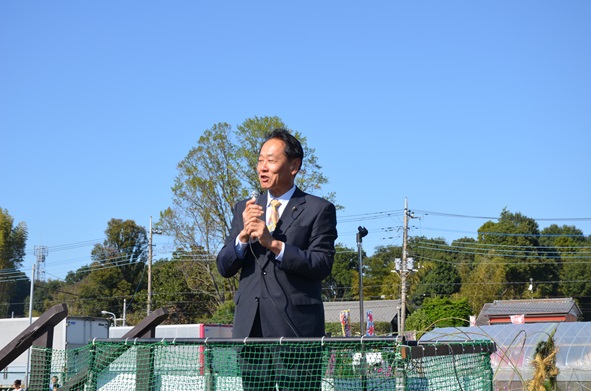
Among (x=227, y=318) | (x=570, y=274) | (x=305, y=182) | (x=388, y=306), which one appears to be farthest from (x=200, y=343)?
(x=570, y=274)

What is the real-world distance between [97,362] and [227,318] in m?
32.2

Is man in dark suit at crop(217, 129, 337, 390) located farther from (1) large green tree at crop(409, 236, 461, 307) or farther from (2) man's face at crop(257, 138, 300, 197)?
(1) large green tree at crop(409, 236, 461, 307)

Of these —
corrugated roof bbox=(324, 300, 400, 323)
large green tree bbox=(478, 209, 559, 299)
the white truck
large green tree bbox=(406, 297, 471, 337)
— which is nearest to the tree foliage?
corrugated roof bbox=(324, 300, 400, 323)

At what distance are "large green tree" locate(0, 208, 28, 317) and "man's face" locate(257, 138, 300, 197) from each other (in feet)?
190

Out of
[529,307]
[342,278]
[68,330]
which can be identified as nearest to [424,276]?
[342,278]

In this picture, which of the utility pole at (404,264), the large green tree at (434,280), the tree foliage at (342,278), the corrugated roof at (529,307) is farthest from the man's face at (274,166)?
the tree foliage at (342,278)

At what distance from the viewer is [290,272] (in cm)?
337

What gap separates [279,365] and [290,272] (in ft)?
1.38

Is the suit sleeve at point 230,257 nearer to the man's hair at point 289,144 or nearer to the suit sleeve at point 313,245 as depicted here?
the suit sleeve at point 313,245

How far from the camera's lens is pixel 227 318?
35406mm

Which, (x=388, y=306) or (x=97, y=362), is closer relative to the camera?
(x=97, y=362)

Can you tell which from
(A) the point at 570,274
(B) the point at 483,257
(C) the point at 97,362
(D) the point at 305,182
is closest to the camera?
(C) the point at 97,362

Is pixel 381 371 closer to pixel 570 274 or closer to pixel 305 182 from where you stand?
pixel 305 182

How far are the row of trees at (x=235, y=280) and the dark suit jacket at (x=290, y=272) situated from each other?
96.8ft
